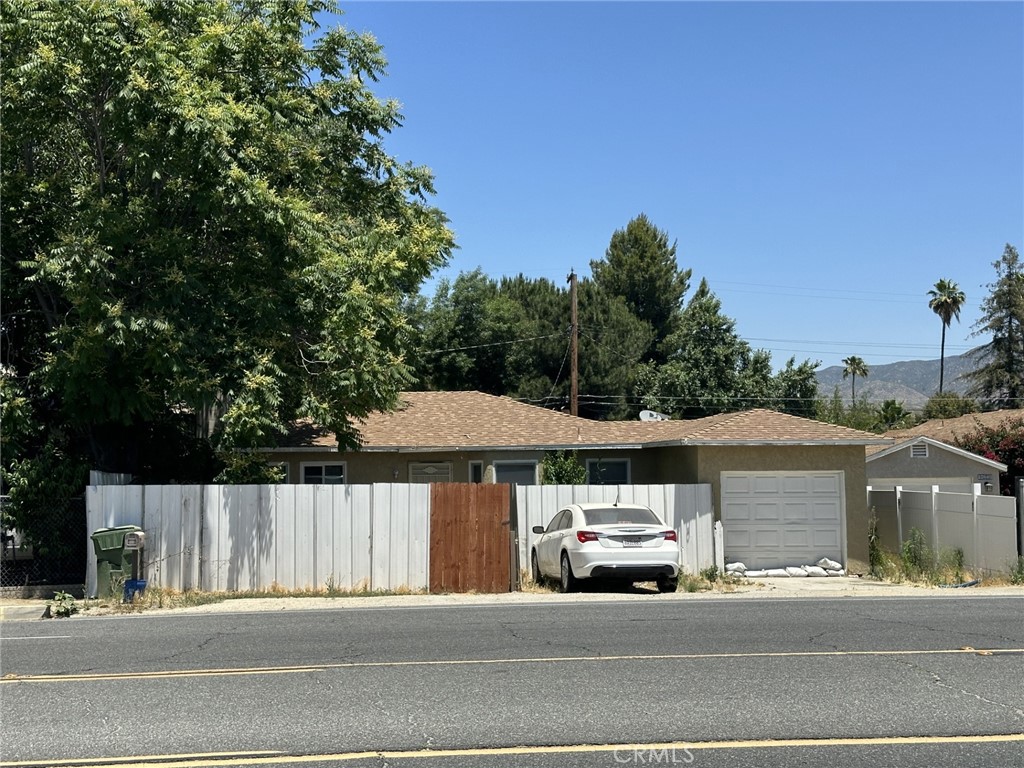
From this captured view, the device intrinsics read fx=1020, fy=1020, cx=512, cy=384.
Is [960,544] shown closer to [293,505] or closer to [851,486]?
[851,486]

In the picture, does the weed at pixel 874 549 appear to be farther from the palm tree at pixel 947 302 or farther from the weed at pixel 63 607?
the palm tree at pixel 947 302

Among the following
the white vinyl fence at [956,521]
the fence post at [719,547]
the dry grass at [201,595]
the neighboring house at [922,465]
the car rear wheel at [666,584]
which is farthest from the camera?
the neighboring house at [922,465]

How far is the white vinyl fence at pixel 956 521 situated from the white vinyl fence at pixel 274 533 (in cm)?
1076

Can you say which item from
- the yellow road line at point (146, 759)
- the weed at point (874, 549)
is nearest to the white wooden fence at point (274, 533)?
the weed at point (874, 549)

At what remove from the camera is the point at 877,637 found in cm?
1118

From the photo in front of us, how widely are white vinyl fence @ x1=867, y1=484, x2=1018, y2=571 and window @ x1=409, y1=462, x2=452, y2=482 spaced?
34.0 feet

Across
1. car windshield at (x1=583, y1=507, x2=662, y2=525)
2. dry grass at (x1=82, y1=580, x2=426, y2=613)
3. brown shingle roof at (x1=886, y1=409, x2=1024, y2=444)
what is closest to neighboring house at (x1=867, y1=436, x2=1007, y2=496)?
brown shingle roof at (x1=886, y1=409, x2=1024, y2=444)

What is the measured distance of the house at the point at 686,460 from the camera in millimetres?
22219

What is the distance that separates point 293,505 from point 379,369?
2.88 m

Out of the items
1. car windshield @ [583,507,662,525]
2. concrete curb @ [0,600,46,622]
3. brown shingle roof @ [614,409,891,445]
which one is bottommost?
concrete curb @ [0,600,46,622]

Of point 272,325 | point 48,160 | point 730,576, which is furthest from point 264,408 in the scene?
point 730,576

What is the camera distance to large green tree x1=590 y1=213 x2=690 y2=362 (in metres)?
57.2

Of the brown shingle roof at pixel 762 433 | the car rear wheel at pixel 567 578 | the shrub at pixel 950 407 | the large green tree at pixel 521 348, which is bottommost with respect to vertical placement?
the car rear wheel at pixel 567 578

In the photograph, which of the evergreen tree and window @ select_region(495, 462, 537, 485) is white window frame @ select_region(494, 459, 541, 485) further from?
the evergreen tree
